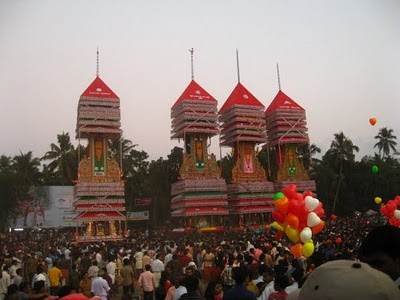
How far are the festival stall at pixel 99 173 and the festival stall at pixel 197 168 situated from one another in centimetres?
550

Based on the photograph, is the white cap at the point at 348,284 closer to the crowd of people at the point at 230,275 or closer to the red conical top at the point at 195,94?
the crowd of people at the point at 230,275

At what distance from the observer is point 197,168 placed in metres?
39.3

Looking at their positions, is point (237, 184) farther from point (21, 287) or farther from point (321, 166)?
point (21, 287)

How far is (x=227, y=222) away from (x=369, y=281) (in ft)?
130

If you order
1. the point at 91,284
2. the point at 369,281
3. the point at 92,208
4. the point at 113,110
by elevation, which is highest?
the point at 113,110

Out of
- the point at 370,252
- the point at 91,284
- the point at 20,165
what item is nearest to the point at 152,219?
the point at 20,165

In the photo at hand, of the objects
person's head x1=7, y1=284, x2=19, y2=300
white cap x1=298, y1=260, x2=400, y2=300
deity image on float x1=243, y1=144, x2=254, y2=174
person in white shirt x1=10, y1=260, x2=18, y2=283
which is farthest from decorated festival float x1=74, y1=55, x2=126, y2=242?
white cap x1=298, y1=260, x2=400, y2=300

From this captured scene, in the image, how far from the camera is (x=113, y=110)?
37344 millimetres

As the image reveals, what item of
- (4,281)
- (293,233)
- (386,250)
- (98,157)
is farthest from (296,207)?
(98,157)

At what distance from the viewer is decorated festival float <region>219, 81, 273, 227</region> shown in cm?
3953

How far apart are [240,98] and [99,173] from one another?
15.6 m

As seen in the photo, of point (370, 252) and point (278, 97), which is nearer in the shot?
point (370, 252)

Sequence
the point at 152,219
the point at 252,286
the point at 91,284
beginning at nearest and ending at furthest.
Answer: the point at 252,286 < the point at 91,284 < the point at 152,219

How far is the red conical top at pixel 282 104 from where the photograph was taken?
4456 cm
